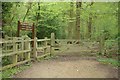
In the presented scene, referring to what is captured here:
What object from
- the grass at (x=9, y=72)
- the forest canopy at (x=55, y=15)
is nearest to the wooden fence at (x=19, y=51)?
the grass at (x=9, y=72)

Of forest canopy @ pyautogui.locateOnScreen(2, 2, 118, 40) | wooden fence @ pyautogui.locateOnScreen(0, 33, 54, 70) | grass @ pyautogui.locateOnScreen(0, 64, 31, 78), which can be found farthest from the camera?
forest canopy @ pyautogui.locateOnScreen(2, 2, 118, 40)

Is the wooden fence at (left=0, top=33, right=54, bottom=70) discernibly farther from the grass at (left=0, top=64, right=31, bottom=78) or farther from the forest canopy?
the forest canopy

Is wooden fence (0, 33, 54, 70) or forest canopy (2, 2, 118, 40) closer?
wooden fence (0, 33, 54, 70)

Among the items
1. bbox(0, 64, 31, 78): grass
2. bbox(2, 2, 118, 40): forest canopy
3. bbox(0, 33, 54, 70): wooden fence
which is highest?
bbox(2, 2, 118, 40): forest canopy

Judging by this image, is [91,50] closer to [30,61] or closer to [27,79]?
[30,61]

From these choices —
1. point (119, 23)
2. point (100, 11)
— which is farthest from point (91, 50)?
point (119, 23)

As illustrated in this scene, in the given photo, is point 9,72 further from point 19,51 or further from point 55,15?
point 55,15

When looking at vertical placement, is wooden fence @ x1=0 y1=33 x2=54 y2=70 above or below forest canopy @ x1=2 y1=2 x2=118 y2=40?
below

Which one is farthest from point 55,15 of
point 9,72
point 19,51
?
point 9,72

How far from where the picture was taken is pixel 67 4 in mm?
19641

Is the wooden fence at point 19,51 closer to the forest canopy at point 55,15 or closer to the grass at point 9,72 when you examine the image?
the grass at point 9,72

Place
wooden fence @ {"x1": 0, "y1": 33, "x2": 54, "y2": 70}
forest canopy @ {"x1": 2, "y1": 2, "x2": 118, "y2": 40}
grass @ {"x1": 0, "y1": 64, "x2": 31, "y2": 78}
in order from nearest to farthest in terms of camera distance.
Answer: grass @ {"x1": 0, "y1": 64, "x2": 31, "y2": 78}, wooden fence @ {"x1": 0, "y1": 33, "x2": 54, "y2": 70}, forest canopy @ {"x1": 2, "y1": 2, "x2": 118, "y2": 40}

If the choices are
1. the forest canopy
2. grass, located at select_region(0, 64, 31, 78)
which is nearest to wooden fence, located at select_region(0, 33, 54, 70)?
grass, located at select_region(0, 64, 31, 78)

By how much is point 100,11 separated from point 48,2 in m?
5.06
